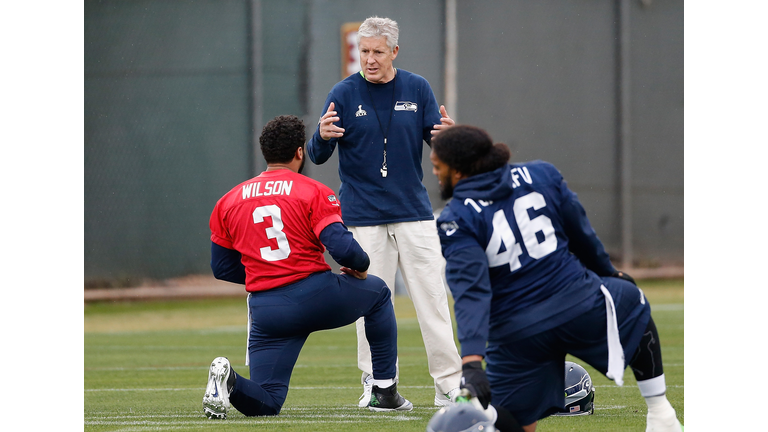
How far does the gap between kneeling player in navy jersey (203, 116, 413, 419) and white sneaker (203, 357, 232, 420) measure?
0.9 inches

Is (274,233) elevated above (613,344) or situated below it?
above

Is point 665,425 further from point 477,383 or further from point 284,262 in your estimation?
point 284,262

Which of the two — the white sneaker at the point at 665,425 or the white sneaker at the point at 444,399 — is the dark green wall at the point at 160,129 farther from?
the white sneaker at the point at 665,425

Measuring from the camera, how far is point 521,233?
3.69 m

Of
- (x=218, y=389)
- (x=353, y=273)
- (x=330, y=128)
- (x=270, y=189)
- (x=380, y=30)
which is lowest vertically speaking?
(x=218, y=389)

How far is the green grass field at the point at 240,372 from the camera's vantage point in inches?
188

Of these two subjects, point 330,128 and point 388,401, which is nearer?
point 388,401

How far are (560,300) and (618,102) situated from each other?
595 inches

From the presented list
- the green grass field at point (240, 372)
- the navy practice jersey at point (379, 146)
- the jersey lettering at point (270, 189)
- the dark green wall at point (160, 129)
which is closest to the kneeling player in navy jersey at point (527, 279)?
the green grass field at point (240, 372)

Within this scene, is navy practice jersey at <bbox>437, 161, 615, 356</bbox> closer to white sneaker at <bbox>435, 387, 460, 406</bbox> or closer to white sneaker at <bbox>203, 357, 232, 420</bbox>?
white sneaker at <bbox>203, 357, 232, 420</bbox>

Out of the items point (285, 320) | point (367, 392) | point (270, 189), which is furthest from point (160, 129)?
point (285, 320)

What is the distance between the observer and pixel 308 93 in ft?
54.4

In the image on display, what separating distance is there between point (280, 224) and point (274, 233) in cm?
6

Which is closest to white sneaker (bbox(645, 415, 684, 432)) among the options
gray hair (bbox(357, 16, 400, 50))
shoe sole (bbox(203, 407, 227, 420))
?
shoe sole (bbox(203, 407, 227, 420))
